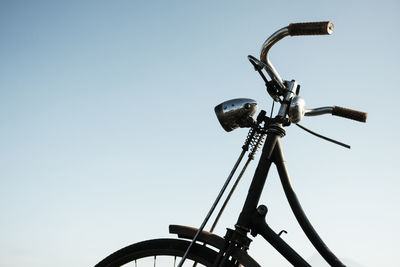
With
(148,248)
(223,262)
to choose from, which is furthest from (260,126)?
(148,248)

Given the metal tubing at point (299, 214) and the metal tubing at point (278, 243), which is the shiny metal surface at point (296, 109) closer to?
the metal tubing at point (299, 214)

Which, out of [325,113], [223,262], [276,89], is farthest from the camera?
[325,113]

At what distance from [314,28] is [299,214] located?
101 centimetres

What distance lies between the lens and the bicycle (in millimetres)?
1716

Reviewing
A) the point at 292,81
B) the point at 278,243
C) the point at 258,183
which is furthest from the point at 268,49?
the point at 278,243

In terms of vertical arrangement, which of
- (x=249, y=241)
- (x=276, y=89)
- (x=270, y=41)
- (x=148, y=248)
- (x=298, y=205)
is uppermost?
(x=270, y=41)

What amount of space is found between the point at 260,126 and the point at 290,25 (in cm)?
60

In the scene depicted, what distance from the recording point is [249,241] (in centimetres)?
175

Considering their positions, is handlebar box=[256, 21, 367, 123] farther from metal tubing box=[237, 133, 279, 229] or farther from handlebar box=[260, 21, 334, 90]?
metal tubing box=[237, 133, 279, 229]

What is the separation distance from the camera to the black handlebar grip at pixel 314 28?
1739mm

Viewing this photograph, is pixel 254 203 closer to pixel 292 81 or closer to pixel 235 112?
pixel 235 112

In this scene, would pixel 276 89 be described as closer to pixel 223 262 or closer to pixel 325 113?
pixel 325 113

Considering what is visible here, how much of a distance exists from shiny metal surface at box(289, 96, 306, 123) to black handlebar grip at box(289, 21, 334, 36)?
385 millimetres

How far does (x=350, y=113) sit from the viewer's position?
2.23 metres
